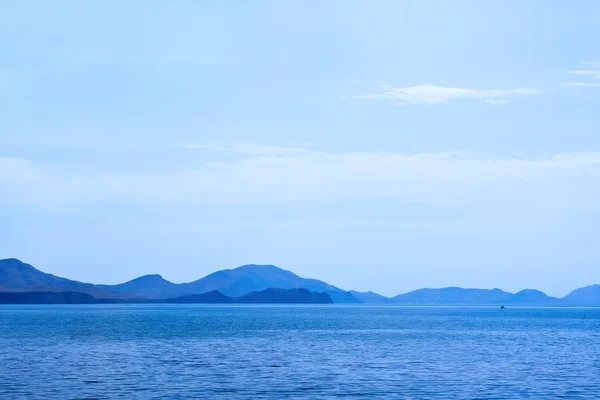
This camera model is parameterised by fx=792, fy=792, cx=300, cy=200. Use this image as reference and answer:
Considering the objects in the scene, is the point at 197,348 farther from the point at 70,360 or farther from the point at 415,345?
the point at 415,345

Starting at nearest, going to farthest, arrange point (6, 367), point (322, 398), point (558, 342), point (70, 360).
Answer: point (322, 398), point (6, 367), point (70, 360), point (558, 342)

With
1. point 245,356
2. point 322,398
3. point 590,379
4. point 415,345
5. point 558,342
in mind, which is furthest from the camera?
point 558,342

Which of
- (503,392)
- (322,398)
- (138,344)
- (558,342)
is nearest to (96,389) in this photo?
(322,398)

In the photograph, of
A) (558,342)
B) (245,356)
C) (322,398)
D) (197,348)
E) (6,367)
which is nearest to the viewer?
(322,398)

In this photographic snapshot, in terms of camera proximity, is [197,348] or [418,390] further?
[197,348]

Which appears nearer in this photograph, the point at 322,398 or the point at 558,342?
the point at 322,398

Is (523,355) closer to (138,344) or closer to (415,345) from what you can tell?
(415,345)

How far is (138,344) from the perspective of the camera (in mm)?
83438

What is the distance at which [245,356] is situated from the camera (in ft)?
226

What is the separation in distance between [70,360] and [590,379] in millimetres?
39416

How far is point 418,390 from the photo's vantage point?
152 feet

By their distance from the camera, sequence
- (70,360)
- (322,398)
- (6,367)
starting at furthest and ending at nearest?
1. (70,360)
2. (6,367)
3. (322,398)

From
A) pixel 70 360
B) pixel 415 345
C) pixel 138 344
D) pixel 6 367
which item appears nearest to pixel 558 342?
pixel 415 345

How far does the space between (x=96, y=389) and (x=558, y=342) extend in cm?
6271
